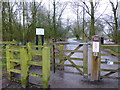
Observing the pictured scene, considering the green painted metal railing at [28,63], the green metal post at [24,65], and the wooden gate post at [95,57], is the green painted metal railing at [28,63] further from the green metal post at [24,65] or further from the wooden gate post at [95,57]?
the wooden gate post at [95,57]

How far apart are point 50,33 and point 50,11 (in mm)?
3232

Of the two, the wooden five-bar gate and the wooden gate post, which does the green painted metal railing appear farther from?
the wooden gate post

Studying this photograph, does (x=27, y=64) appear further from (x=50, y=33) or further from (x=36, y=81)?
(x=50, y=33)

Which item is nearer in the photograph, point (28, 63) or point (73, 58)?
point (28, 63)

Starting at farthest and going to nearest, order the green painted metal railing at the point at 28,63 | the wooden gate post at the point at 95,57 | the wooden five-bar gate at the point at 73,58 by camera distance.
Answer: the wooden five-bar gate at the point at 73,58 < the wooden gate post at the point at 95,57 < the green painted metal railing at the point at 28,63

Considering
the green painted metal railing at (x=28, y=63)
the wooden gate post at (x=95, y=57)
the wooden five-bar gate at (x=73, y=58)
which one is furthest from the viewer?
the wooden five-bar gate at (x=73, y=58)

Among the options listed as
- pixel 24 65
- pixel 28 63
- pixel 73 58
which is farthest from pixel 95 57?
pixel 24 65

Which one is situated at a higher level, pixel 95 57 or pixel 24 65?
pixel 95 57

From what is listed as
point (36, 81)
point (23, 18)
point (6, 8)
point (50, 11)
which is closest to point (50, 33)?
point (50, 11)

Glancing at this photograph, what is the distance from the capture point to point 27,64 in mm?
3379

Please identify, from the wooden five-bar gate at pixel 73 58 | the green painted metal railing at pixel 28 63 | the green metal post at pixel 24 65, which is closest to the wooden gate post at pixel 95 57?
the wooden five-bar gate at pixel 73 58

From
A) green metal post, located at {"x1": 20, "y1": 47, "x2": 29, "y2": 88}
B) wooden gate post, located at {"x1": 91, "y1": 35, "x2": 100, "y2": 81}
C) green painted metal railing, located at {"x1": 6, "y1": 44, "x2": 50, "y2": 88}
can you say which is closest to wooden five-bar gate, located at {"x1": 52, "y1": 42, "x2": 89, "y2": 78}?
wooden gate post, located at {"x1": 91, "y1": 35, "x2": 100, "y2": 81}

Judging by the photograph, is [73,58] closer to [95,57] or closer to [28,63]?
[95,57]

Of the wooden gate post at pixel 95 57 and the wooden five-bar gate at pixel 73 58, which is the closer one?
the wooden gate post at pixel 95 57
